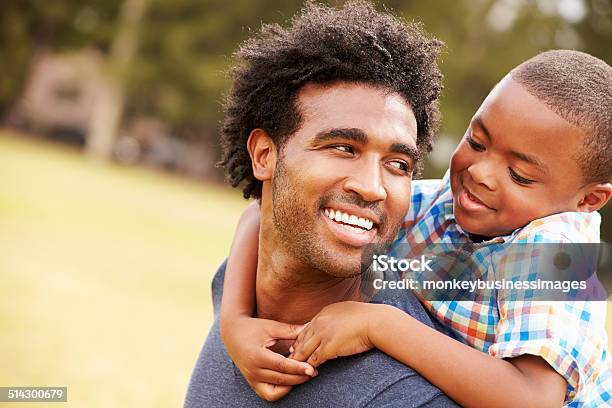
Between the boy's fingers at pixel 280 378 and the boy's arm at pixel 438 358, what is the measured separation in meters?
0.06

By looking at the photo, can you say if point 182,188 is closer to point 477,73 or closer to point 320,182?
point 477,73

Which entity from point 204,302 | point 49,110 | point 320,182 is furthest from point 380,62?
point 49,110

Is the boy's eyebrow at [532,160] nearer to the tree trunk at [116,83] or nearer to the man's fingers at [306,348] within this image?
the man's fingers at [306,348]

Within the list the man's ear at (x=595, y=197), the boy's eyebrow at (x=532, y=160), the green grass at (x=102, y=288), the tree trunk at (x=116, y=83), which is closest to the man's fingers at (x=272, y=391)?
the boy's eyebrow at (x=532, y=160)

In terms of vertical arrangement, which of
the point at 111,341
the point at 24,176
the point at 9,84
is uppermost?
the point at 9,84

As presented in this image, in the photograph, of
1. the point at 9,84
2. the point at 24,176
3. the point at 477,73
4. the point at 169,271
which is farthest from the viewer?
the point at 9,84

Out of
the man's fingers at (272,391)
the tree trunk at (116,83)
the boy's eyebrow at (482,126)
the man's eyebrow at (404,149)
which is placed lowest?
the man's fingers at (272,391)

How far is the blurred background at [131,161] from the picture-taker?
27.5ft

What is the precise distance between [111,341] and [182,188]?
21.3 meters

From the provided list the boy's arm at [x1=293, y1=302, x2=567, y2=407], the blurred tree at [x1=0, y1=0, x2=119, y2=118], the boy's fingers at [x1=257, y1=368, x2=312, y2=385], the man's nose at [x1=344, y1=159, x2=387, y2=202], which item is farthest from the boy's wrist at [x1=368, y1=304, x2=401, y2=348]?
the blurred tree at [x1=0, y1=0, x2=119, y2=118]

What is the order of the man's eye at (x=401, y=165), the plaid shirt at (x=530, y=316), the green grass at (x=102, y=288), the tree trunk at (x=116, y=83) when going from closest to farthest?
the plaid shirt at (x=530, y=316), the man's eye at (x=401, y=165), the green grass at (x=102, y=288), the tree trunk at (x=116, y=83)

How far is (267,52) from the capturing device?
313cm

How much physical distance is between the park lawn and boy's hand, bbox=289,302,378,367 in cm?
449

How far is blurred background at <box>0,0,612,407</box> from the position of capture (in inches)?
330
